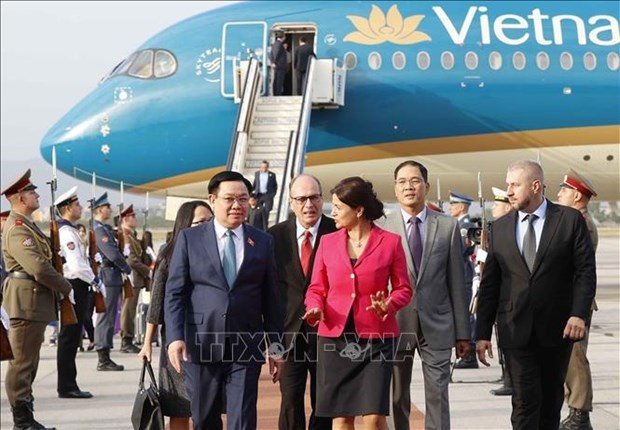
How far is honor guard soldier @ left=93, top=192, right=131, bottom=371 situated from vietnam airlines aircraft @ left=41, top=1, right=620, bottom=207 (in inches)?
245

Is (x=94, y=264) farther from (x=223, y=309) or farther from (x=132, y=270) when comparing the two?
(x=223, y=309)

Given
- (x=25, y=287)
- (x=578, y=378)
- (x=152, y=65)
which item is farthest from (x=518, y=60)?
(x=25, y=287)

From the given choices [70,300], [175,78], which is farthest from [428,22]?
[70,300]

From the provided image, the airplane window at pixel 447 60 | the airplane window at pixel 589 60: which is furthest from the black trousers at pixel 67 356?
the airplane window at pixel 589 60

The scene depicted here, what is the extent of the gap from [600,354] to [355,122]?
756 cm

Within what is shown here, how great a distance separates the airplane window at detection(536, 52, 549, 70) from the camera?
21031 millimetres

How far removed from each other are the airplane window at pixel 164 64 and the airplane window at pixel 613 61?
741cm

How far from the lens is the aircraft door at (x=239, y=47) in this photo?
20.6 metres

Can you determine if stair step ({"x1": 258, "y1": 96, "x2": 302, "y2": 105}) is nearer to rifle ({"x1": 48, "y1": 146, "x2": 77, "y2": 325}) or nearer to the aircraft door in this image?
the aircraft door

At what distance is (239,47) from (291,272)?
43.8 feet

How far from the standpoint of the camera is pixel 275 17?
20922 mm

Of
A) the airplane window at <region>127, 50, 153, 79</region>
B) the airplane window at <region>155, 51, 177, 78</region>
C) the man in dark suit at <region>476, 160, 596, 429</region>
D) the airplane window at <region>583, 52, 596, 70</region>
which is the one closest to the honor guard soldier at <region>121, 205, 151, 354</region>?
the airplane window at <region>155, 51, 177, 78</region>

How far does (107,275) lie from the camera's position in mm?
14281

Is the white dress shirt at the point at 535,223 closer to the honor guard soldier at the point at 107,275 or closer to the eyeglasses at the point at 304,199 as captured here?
the eyeglasses at the point at 304,199
